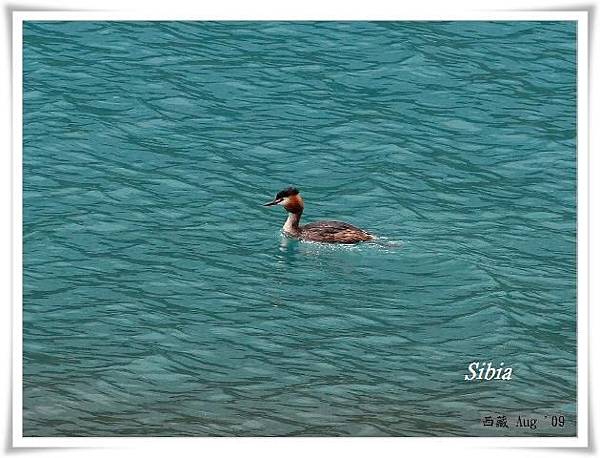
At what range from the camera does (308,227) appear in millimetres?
24234

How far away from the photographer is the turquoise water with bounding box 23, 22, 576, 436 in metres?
19.3

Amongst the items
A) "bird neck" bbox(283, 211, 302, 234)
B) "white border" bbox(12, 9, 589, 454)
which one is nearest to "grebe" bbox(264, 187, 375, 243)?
"bird neck" bbox(283, 211, 302, 234)

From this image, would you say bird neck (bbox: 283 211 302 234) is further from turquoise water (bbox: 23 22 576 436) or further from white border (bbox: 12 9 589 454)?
white border (bbox: 12 9 589 454)

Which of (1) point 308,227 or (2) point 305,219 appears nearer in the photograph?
(1) point 308,227

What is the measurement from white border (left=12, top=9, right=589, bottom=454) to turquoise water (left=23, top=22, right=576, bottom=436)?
134 millimetres

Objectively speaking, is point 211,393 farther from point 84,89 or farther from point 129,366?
point 84,89
